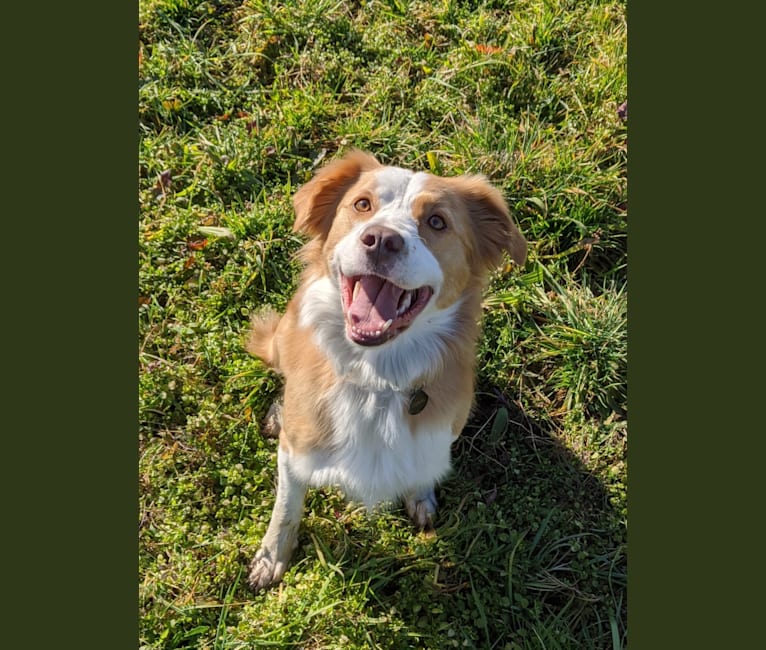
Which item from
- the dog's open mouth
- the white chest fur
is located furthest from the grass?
the dog's open mouth

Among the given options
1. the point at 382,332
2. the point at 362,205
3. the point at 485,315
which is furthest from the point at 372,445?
the point at 485,315

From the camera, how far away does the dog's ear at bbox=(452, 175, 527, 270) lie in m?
3.48

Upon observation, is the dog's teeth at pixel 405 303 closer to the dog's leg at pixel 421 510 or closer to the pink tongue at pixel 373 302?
the pink tongue at pixel 373 302

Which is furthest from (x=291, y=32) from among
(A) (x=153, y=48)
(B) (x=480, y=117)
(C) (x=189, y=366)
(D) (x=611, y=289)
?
(D) (x=611, y=289)

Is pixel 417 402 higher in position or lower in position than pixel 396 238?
lower

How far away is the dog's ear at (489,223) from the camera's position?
3477 millimetres

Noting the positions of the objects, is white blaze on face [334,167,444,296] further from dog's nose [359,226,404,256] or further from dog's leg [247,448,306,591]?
dog's leg [247,448,306,591]

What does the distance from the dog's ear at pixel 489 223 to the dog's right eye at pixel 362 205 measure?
1.91ft

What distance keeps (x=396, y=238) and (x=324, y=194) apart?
0.86 metres

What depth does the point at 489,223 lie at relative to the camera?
3.53 metres

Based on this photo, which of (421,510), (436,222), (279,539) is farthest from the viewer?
(421,510)

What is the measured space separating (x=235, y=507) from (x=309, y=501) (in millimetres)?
473

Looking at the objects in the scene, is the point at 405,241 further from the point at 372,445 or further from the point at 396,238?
the point at 372,445

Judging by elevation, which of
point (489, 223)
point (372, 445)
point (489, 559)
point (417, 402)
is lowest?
point (489, 559)
